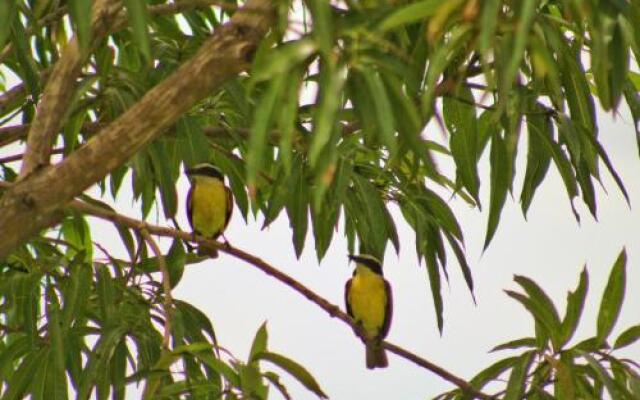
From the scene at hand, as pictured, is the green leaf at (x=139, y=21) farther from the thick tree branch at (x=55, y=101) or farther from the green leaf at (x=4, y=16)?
the thick tree branch at (x=55, y=101)

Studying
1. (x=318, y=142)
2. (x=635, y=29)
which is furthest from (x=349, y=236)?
(x=318, y=142)

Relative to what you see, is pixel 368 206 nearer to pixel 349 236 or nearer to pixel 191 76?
pixel 349 236

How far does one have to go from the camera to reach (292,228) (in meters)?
3.77

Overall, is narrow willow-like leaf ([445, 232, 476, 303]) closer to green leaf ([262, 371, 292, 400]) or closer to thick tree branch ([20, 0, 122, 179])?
green leaf ([262, 371, 292, 400])

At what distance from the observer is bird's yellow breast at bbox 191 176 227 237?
17.9ft

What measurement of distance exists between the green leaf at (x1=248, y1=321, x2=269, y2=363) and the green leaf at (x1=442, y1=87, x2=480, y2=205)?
637 millimetres

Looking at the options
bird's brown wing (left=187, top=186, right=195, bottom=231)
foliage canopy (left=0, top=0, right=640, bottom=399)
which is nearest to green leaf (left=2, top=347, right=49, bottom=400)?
foliage canopy (left=0, top=0, right=640, bottom=399)

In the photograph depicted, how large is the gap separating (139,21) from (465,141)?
1.28m

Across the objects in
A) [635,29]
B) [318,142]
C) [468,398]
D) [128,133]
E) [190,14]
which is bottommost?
[468,398]

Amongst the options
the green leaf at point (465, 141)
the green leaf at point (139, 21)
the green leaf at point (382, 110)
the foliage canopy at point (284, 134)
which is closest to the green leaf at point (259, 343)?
the foliage canopy at point (284, 134)

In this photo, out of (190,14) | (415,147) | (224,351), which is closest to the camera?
(415,147)

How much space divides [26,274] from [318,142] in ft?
7.75

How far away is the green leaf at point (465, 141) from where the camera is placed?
11.2ft

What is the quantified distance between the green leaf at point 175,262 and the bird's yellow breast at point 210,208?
3.90 feet
